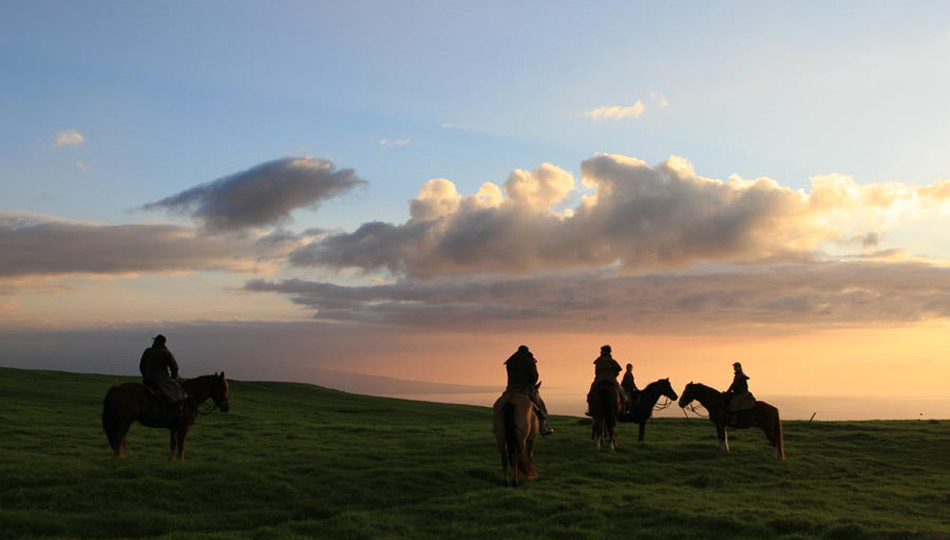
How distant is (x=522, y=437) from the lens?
67.2 feet

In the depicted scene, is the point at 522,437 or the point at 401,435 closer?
the point at 522,437

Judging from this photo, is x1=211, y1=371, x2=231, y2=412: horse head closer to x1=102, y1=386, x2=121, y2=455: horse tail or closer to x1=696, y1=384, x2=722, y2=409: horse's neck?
x1=102, y1=386, x2=121, y2=455: horse tail

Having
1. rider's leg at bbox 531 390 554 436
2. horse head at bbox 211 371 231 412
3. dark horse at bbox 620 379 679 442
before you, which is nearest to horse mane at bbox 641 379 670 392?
dark horse at bbox 620 379 679 442

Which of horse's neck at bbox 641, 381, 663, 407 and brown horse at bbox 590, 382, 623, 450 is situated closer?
brown horse at bbox 590, 382, 623, 450

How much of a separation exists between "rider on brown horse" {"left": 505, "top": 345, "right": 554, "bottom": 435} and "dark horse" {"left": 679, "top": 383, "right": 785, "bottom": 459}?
9.17 m

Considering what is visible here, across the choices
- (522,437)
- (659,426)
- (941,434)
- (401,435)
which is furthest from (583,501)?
(941,434)

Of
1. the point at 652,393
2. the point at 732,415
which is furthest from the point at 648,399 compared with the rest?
the point at 732,415

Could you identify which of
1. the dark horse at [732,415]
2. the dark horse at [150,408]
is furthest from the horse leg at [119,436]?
the dark horse at [732,415]

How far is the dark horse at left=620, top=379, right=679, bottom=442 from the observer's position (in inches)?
1179

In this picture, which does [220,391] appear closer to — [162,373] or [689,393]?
[162,373]

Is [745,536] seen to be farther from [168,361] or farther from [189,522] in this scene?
[168,361]

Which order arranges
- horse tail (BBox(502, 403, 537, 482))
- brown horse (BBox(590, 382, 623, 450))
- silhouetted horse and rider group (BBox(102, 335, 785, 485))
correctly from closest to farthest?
horse tail (BBox(502, 403, 537, 482)), silhouetted horse and rider group (BBox(102, 335, 785, 485)), brown horse (BBox(590, 382, 623, 450))

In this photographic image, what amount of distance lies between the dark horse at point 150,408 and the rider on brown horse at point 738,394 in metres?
18.3

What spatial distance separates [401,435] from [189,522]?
669 inches
